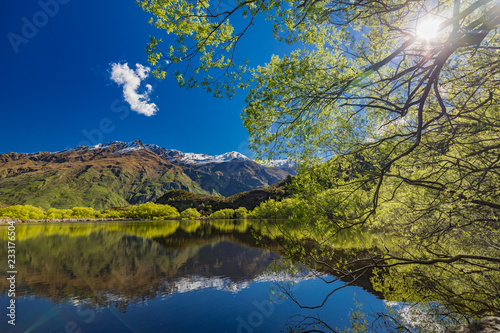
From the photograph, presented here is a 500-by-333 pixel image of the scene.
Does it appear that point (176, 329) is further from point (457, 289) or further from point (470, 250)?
point (470, 250)

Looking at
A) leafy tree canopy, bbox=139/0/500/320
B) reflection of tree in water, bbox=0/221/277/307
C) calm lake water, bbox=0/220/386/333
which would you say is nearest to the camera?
leafy tree canopy, bbox=139/0/500/320

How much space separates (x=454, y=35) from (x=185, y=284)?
22450 mm

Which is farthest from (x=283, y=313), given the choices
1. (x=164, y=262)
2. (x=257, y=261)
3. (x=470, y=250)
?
(x=164, y=262)

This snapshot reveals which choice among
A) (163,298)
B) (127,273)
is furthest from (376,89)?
(127,273)

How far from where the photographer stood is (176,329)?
11898 mm

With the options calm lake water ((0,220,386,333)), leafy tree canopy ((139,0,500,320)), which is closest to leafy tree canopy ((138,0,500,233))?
leafy tree canopy ((139,0,500,320))

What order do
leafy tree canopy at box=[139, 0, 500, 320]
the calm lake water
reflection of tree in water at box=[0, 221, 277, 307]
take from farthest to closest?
reflection of tree in water at box=[0, 221, 277, 307] → the calm lake water → leafy tree canopy at box=[139, 0, 500, 320]

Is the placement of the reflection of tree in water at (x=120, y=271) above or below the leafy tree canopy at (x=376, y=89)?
below

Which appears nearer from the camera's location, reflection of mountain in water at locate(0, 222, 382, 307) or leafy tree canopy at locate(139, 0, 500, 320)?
leafy tree canopy at locate(139, 0, 500, 320)

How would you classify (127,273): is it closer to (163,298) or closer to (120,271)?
(120,271)

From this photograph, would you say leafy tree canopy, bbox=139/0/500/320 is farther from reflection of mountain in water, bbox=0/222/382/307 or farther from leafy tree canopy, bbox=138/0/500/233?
reflection of mountain in water, bbox=0/222/382/307

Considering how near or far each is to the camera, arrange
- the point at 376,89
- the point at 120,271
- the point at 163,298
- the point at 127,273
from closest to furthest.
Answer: the point at 376,89 < the point at 163,298 < the point at 127,273 < the point at 120,271

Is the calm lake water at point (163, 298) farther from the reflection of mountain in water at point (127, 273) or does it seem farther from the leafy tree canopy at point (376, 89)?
the leafy tree canopy at point (376, 89)

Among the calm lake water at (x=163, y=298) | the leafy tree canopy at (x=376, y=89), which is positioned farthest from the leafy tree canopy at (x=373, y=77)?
the calm lake water at (x=163, y=298)
